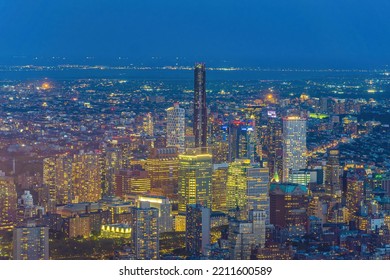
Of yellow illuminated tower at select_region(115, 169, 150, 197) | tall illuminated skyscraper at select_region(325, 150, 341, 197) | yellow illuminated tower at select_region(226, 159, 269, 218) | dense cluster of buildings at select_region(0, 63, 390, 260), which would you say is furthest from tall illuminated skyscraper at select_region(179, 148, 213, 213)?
tall illuminated skyscraper at select_region(325, 150, 341, 197)

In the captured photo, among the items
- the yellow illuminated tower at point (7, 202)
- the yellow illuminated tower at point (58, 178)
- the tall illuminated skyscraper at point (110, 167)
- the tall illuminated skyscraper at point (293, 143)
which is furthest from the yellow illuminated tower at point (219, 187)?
the yellow illuminated tower at point (7, 202)

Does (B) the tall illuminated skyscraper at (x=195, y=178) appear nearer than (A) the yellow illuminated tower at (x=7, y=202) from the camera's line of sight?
No

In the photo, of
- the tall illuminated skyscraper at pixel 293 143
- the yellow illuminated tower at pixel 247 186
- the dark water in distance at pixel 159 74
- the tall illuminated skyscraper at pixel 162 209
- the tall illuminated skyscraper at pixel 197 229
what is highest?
the dark water in distance at pixel 159 74

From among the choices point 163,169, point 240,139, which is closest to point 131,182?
point 163,169

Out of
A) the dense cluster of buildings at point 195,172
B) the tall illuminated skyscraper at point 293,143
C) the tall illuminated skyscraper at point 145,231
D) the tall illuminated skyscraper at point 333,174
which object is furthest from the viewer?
the tall illuminated skyscraper at point 293,143

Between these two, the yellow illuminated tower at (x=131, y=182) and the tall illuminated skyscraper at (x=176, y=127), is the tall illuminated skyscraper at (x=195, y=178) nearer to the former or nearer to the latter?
the tall illuminated skyscraper at (x=176, y=127)

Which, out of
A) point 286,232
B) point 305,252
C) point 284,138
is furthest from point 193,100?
point 305,252

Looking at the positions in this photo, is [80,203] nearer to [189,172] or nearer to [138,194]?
[138,194]
